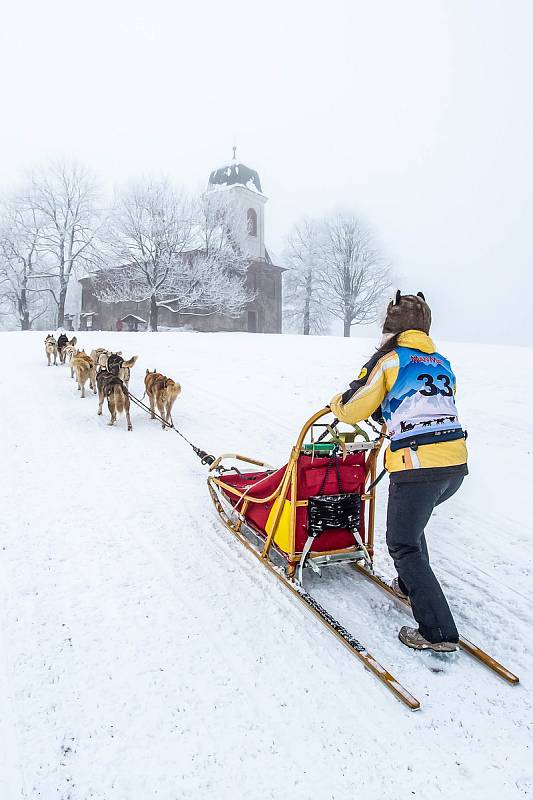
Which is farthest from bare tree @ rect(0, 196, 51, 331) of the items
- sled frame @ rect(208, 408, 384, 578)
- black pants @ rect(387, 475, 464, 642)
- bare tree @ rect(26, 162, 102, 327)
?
black pants @ rect(387, 475, 464, 642)

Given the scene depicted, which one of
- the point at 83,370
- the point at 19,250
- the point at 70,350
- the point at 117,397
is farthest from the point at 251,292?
the point at 117,397

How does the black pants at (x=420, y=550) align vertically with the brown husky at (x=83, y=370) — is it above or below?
below

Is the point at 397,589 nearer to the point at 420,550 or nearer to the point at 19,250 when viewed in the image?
the point at 420,550

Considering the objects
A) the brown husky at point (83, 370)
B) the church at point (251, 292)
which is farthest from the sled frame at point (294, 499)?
the church at point (251, 292)

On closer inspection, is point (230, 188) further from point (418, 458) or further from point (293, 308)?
point (418, 458)

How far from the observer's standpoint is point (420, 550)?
2977mm

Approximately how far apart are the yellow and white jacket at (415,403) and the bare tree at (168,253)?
91.8 ft

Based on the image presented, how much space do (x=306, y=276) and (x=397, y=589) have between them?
3687 cm

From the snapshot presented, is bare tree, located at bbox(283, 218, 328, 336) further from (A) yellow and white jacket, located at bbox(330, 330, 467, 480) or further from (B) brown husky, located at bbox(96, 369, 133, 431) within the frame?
(A) yellow and white jacket, located at bbox(330, 330, 467, 480)

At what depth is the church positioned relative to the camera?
117 ft

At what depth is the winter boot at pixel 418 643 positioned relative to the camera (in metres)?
2.89

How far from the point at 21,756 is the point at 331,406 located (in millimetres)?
2380

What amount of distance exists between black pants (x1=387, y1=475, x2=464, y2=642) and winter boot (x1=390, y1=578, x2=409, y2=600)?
0.44m

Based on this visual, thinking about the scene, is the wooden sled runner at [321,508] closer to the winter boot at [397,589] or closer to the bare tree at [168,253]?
the winter boot at [397,589]
